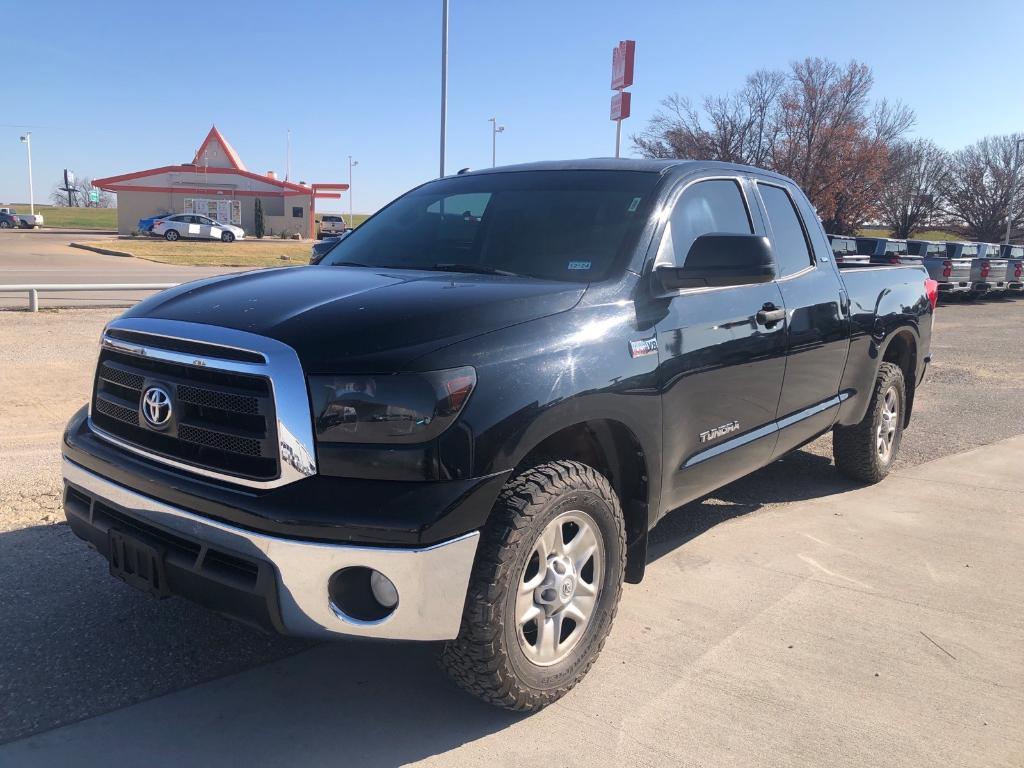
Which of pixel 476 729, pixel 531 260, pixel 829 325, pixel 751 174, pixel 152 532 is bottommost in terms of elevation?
pixel 476 729

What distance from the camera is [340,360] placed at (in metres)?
2.52

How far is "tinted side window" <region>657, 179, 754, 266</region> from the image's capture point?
12.0 ft

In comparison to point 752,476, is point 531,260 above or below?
above

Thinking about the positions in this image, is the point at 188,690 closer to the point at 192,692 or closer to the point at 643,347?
the point at 192,692

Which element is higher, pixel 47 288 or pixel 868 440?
pixel 47 288

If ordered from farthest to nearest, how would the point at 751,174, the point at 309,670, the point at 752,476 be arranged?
1. the point at 752,476
2. the point at 751,174
3. the point at 309,670

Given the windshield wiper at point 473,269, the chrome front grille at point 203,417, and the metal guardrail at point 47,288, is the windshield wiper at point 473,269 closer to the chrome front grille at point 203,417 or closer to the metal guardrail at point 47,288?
the chrome front grille at point 203,417

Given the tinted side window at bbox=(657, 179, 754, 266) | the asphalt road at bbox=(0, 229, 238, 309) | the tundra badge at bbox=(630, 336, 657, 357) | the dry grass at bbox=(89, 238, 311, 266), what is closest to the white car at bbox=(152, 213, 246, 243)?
the dry grass at bbox=(89, 238, 311, 266)

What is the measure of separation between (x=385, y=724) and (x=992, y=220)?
204 feet

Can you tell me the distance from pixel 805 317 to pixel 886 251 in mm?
19222

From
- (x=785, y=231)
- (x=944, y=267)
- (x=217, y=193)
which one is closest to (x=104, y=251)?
(x=217, y=193)

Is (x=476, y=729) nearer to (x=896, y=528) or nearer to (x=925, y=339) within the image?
(x=896, y=528)

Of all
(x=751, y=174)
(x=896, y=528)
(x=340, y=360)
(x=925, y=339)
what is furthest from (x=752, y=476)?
(x=340, y=360)

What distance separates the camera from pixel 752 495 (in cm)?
563
